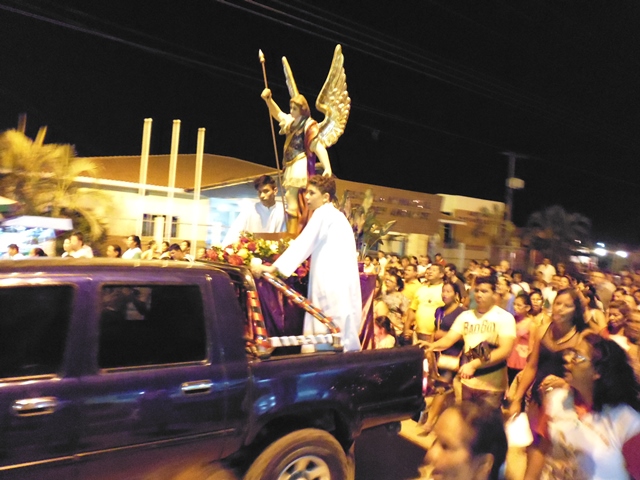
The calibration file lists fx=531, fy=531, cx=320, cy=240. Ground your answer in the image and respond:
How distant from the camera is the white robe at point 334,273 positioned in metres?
4.13

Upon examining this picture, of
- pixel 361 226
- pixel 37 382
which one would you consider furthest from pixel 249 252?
pixel 361 226

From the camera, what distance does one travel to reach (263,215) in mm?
5484

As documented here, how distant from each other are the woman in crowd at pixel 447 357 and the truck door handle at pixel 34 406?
3751 millimetres

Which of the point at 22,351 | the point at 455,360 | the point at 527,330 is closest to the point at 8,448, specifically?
the point at 22,351

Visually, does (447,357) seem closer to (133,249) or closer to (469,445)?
(469,445)

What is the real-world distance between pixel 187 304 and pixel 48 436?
37.0 inches

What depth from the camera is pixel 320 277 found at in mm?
4199

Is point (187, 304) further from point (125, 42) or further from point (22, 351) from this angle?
point (125, 42)

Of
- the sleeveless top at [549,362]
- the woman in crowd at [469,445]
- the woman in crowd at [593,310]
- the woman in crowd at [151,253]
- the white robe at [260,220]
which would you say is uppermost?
the white robe at [260,220]

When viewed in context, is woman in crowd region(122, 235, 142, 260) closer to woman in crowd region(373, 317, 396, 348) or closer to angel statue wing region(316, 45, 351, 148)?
angel statue wing region(316, 45, 351, 148)

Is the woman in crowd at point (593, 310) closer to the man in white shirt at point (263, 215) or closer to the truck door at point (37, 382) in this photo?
the man in white shirt at point (263, 215)

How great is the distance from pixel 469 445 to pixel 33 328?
2126 millimetres

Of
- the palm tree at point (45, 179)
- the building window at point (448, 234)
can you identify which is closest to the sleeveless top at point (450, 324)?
the palm tree at point (45, 179)

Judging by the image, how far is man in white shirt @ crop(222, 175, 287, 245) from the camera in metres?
5.33
